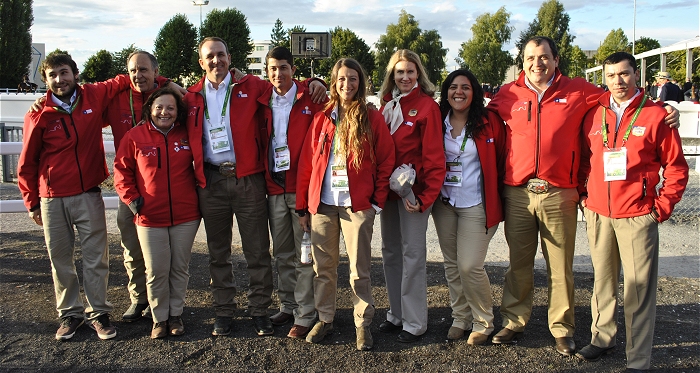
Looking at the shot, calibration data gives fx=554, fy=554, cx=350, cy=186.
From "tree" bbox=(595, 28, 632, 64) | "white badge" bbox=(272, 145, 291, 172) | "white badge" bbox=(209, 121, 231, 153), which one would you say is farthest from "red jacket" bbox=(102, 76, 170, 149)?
"tree" bbox=(595, 28, 632, 64)

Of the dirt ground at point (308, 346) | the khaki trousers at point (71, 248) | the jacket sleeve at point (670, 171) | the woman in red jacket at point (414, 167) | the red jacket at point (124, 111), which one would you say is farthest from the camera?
the red jacket at point (124, 111)

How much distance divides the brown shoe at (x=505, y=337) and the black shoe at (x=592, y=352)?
475 mm

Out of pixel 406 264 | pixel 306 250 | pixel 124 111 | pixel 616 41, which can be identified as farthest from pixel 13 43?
pixel 616 41

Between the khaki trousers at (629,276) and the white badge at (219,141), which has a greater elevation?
the white badge at (219,141)

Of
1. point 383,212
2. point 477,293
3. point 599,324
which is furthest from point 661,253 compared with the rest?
point 383,212

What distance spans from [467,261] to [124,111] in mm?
3173

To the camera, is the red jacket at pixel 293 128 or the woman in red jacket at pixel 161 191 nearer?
the woman in red jacket at pixel 161 191

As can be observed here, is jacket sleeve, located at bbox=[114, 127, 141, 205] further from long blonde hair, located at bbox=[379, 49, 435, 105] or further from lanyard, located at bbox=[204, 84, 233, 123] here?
long blonde hair, located at bbox=[379, 49, 435, 105]

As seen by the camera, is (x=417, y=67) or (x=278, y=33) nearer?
(x=417, y=67)

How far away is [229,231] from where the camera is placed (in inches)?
185

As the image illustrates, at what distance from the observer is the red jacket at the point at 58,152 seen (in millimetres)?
4438

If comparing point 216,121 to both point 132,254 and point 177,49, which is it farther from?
point 177,49

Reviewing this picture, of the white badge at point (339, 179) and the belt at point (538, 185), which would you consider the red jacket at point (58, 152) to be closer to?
the white badge at point (339, 179)

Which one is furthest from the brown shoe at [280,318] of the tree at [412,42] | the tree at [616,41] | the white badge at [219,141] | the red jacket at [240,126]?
the tree at [616,41]
